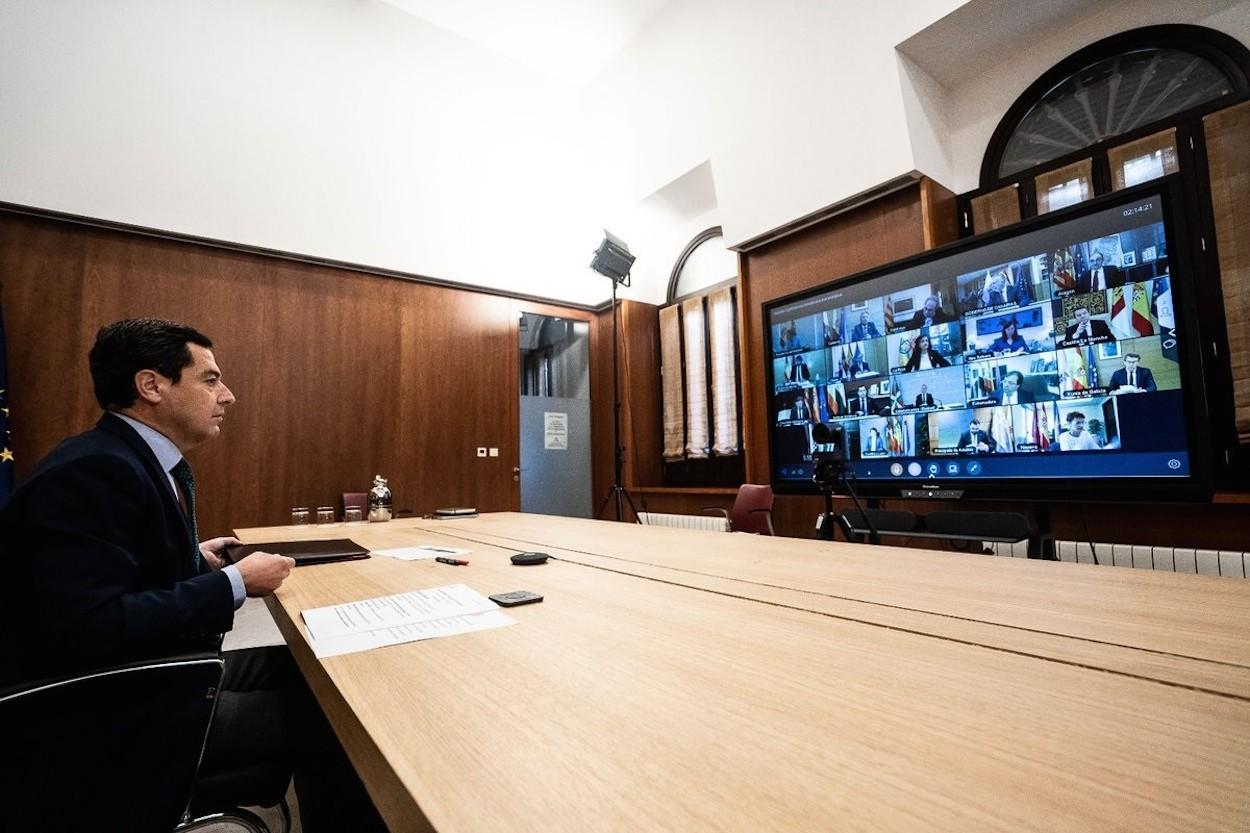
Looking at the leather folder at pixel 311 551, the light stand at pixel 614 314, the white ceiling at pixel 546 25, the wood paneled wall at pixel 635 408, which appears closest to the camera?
the leather folder at pixel 311 551

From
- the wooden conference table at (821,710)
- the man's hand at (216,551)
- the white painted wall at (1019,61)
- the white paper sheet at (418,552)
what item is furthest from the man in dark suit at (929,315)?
the man's hand at (216,551)

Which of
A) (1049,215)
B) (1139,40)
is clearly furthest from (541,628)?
(1139,40)

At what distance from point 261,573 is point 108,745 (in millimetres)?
350

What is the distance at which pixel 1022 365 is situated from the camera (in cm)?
210

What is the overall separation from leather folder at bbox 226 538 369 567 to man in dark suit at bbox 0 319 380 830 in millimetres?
363

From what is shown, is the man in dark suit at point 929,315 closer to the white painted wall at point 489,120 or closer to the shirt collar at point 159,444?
the white painted wall at point 489,120

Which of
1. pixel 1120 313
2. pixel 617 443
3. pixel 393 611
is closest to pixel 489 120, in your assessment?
pixel 617 443

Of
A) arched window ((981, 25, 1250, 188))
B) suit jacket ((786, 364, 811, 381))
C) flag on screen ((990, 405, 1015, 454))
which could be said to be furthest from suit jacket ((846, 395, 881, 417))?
arched window ((981, 25, 1250, 188))

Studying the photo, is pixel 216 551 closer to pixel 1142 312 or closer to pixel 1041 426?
pixel 1041 426

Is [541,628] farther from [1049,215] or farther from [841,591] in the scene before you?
[1049,215]

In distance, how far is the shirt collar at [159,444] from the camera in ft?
4.03

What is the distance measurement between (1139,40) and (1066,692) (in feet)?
11.8

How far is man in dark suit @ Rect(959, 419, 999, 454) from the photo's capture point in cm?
219

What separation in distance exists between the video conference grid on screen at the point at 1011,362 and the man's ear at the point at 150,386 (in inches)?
98.7
